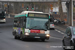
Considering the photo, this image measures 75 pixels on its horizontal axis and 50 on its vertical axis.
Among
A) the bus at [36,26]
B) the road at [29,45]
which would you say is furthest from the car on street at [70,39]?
the bus at [36,26]

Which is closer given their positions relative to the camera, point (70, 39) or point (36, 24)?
point (70, 39)

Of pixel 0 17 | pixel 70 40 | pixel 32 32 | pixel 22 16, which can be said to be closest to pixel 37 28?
pixel 32 32

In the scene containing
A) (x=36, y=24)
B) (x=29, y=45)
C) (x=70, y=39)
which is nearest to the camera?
(x=70, y=39)

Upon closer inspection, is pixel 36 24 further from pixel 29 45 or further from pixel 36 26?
pixel 29 45

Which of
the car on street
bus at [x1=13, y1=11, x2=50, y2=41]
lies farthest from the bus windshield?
the car on street

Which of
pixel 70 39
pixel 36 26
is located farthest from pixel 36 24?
pixel 70 39

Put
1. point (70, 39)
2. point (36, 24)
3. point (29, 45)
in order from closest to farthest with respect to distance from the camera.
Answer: point (70, 39), point (29, 45), point (36, 24)

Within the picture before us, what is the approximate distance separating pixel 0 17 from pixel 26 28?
102 ft

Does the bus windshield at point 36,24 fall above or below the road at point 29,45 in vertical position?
above

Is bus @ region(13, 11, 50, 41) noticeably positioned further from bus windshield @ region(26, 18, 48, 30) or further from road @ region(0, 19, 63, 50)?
road @ region(0, 19, 63, 50)

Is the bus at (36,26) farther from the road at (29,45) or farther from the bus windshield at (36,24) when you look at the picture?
the road at (29,45)

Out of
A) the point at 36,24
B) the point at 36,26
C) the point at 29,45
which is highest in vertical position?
the point at 36,24

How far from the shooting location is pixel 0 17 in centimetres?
→ 5266

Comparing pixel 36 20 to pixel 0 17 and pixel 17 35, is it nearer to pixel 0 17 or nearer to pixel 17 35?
pixel 17 35
